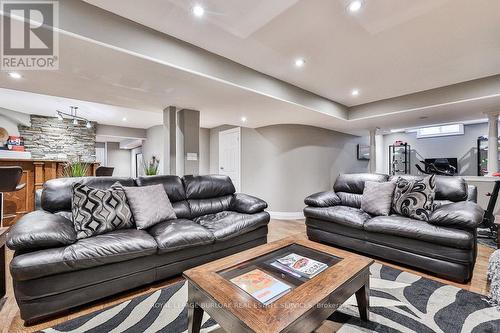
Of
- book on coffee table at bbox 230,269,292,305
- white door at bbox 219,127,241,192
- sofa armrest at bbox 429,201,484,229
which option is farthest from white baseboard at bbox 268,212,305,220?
book on coffee table at bbox 230,269,292,305

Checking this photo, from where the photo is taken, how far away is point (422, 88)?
3.64 m

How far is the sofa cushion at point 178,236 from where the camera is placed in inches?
76.3

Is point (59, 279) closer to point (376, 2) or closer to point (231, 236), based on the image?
point (231, 236)

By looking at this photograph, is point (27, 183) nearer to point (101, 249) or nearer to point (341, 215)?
point (101, 249)

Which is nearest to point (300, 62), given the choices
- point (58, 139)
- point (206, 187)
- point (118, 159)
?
point (206, 187)

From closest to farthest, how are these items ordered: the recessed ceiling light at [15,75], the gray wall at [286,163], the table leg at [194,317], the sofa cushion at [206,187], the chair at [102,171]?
the table leg at [194,317] → the recessed ceiling light at [15,75] → the sofa cushion at [206,187] → the chair at [102,171] → the gray wall at [286,163]

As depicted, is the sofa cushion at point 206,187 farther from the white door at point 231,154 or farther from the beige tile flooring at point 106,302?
the white door at point 231,154

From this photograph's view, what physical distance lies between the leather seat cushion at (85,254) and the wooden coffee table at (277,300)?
0.76 m

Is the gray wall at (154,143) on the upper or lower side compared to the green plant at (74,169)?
upper

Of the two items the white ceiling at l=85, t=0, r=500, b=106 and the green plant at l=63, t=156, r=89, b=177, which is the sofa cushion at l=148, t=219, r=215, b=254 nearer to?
the white ceiling at l=85, t=0, r=500, b=106

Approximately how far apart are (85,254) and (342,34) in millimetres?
3006

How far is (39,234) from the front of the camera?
61.0 inches

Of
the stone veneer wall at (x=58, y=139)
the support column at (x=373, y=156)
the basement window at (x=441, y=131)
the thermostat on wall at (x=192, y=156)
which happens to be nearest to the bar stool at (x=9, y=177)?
the thermostat on wall at (x=192, y=156)

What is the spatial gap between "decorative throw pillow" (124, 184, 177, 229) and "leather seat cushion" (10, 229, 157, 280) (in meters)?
0.23
